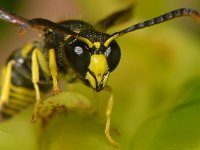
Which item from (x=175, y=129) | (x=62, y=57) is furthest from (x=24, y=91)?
(x=175, y=129)

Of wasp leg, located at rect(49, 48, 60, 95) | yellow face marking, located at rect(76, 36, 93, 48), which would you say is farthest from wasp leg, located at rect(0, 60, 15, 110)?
yellow face marking, located at rect(76, 36, 93, 48)

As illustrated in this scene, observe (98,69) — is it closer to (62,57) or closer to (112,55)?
(112,55)

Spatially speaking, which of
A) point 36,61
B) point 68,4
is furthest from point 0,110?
point 68,4

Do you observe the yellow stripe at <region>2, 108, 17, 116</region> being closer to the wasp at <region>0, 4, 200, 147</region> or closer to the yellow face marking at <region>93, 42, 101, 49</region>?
the wasp at <region>0, 4, 200, 147</region>

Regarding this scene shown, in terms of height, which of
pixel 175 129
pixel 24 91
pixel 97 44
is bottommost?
pixel 175 129

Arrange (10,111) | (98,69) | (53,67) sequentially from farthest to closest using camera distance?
(10,111), (53,67), (98,69)

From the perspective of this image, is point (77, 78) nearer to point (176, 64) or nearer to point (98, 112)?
point (98, 112)

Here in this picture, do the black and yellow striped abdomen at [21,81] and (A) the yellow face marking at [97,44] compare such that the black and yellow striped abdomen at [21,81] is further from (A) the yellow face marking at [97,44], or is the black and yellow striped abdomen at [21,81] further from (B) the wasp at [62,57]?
(A) the yellow face marking at [97,44]
